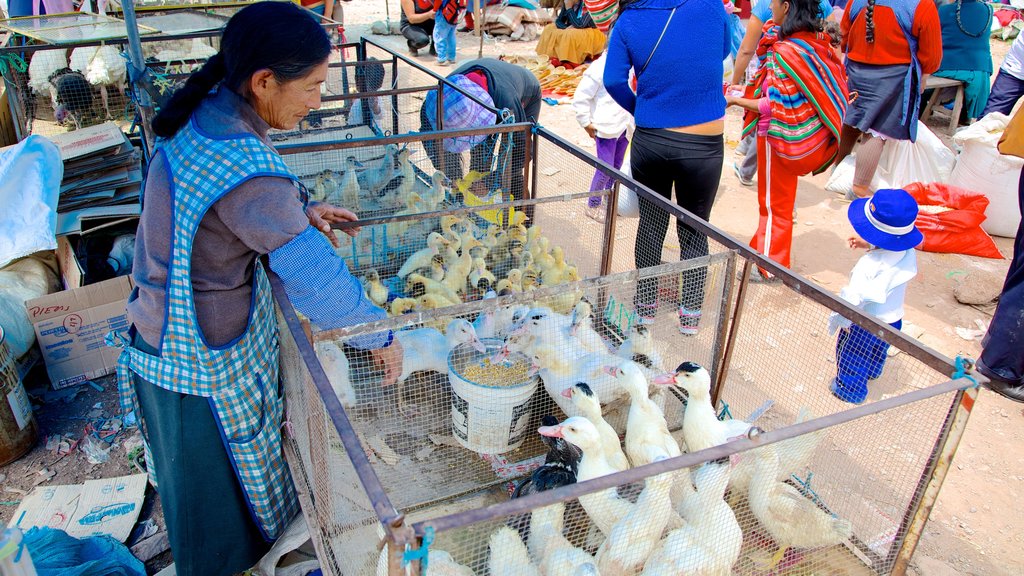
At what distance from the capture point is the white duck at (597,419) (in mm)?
2443

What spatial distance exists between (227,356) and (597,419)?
1.30 meters

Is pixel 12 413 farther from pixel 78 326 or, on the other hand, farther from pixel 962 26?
pixel 962 26

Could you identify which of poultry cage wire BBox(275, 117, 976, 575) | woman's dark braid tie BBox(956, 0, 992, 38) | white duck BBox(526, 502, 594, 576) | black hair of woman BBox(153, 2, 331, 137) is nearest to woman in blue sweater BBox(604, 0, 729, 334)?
poultry cage wire BBox(275, 117, 976, 575)

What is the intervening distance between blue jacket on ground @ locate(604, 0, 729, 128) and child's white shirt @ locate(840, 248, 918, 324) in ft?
3.89

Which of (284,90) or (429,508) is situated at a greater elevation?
(284,90)

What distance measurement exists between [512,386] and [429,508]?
0.52m

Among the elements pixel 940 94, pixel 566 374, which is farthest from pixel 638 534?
pixel 940 94

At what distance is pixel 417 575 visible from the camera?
130cm

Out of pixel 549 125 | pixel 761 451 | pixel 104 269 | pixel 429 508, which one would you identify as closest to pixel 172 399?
pixel 429 508

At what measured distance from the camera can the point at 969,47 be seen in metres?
8.12

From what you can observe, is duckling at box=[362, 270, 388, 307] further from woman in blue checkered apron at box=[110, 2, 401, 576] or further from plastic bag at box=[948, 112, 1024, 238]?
plastic bag at box=[948, 112, 1024, 238]

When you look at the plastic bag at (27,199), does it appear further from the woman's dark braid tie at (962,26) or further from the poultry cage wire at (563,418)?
the woman's dark braid tie at (962,26)

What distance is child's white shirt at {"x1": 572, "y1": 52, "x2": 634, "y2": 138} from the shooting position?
5.32 meters

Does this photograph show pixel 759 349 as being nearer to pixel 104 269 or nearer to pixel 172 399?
pixel 172 399
